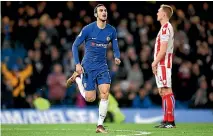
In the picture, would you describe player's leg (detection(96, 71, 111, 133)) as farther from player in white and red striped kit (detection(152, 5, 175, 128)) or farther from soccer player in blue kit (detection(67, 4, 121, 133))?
player in white and red striped kit (detection(152, 5, 175, 128))

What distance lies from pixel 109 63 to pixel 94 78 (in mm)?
8413

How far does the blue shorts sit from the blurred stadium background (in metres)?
6.63

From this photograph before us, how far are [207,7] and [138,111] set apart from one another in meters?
5.45

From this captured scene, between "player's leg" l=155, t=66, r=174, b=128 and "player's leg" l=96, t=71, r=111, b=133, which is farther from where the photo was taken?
"player's leg" l=155, t=66, r=174, b=128

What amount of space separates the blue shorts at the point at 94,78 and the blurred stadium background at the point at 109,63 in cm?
663

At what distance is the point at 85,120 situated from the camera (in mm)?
19438

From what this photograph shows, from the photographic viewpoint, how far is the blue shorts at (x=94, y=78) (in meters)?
12.4

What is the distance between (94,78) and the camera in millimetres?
12633

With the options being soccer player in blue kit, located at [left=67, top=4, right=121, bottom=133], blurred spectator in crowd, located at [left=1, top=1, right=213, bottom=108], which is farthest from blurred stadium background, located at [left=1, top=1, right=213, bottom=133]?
soccer player in blue kit, located at [left=67, top=4, right=121, bottom=133]

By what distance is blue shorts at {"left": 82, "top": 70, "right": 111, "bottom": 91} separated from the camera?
1239 centimetres

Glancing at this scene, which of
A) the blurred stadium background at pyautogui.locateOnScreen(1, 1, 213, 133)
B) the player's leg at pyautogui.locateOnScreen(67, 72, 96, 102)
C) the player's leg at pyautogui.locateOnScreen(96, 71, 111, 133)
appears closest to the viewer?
the player's leg at pyautogui.locateOnScreen(96, 71, 111, 133)

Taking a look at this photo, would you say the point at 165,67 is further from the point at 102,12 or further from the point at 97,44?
the point at 102,12

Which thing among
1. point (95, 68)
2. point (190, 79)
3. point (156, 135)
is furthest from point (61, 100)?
point (156, 135)

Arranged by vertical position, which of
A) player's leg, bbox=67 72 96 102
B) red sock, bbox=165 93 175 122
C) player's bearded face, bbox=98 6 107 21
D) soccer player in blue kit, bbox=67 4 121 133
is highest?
player's bearded face, bbox=98 6 107 21
